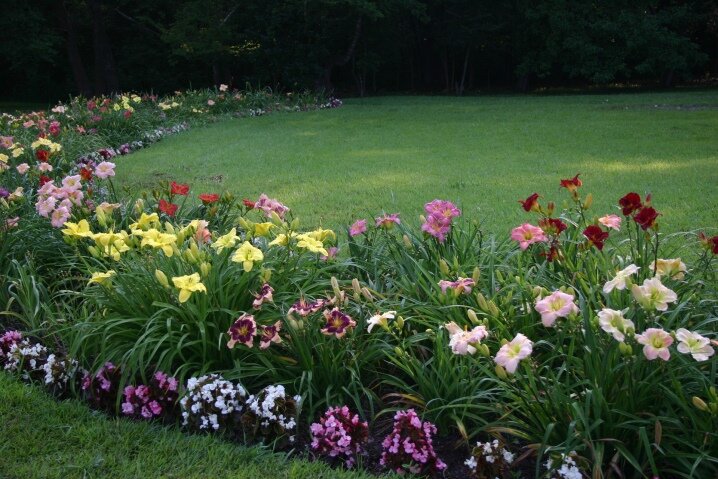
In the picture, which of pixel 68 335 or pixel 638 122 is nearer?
pixel 68 335

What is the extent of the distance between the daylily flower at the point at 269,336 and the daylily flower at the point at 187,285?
0.91 feet

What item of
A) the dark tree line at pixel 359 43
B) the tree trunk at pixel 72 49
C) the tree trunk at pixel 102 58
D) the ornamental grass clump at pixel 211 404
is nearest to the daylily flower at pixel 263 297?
the ornamental grass clump at pixel 211 404

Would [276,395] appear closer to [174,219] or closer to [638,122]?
[174,219]

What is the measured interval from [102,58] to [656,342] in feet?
82.5

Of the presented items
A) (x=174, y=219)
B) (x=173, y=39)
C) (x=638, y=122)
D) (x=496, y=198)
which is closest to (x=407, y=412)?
(x=174, y=219)

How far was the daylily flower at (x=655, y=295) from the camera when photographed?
6.76ft

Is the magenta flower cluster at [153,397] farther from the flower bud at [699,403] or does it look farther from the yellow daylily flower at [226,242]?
the flower bud at [699,403]

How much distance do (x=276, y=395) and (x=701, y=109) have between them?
41.8 feet

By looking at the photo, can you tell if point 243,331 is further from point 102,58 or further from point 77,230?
point 102,58

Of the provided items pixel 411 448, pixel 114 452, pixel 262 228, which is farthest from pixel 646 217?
pixel 114 452

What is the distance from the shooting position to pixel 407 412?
2352mm

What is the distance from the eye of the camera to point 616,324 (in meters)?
2.02

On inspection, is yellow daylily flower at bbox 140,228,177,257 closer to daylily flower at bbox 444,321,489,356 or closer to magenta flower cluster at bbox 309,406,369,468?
magenta flower cluster at bbox 309,406,369,468

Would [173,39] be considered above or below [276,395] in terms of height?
above
